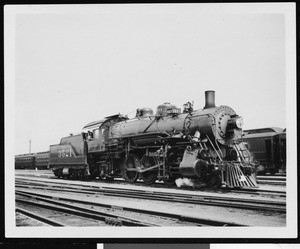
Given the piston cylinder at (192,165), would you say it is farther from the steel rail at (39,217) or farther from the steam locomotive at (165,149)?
the steel rail at (39,217)

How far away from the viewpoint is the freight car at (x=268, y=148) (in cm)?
402

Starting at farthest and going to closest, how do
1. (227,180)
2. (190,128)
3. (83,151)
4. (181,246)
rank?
(83,151) < (190,128) < (227,180) < (181,246)

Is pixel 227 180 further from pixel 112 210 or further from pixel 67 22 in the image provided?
pixel 67 22

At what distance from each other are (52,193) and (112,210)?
96cm

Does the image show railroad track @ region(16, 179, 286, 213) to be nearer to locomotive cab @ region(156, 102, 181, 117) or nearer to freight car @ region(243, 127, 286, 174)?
freight car @ region(243, 127, 286, 174)

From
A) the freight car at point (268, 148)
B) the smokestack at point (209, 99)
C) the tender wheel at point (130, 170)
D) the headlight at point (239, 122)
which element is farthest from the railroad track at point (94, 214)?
the tender wheel at point (130, 170)

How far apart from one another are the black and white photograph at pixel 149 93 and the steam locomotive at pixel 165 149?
0.45 feet

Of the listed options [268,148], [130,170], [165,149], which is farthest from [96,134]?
[268,148]

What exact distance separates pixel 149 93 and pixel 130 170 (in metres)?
1.87

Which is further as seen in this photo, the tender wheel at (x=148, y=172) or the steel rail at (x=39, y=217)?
the tender wheel at (x=148, y=172)

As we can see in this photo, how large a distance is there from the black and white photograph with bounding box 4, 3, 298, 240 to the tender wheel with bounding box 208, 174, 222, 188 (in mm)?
88

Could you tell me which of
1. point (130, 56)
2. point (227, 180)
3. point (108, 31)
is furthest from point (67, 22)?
point (227, 180)

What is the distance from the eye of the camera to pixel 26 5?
13.4ft

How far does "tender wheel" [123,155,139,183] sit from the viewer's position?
576 cm
